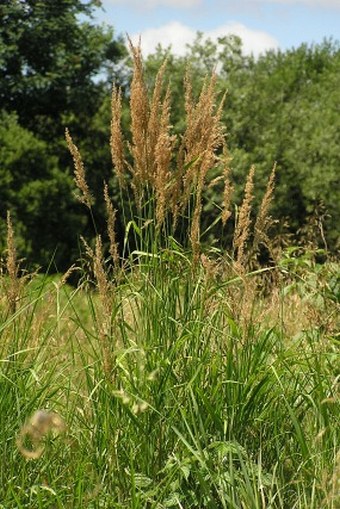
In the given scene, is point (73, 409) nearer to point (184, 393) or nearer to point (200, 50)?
point (184, 393)

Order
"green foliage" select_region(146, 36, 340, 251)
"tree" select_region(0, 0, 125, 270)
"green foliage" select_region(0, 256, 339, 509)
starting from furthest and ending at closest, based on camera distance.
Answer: "green foliage" select_region(146, 36, 340, 251), "tree" select_region(0, 0, 125, 270), "green foliage" select_region(0, 256, 339, 509)

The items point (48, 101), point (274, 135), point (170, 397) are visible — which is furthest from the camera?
point (274, 135)

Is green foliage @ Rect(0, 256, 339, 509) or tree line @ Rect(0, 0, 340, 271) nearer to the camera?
green foliage @ Rect(0, 256, 339, 509)

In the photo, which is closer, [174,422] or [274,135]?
[174,422]

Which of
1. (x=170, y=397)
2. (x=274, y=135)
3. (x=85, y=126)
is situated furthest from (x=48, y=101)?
(x=170, y=397)

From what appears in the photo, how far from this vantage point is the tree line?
17.0 meters

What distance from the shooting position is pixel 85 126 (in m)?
19.7

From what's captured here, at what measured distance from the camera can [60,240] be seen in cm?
1766

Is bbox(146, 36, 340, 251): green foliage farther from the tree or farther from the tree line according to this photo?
the tree

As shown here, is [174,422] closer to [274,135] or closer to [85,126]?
[85,126]

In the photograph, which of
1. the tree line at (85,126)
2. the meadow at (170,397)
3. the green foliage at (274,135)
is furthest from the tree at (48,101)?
the meadow at (170,397)

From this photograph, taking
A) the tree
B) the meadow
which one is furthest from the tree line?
the meadow

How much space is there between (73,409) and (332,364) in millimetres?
1304

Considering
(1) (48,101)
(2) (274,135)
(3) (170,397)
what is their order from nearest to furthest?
(3) (170,397) < (1) (48,101) < (2) (274,135)
